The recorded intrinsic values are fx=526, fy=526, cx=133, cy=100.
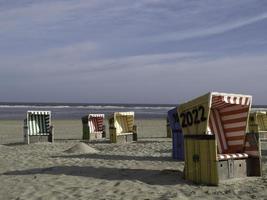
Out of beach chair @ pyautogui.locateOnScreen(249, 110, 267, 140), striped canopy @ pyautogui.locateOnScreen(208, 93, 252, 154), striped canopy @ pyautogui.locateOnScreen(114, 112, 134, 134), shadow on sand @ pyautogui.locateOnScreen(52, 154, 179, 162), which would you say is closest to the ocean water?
striped canopy @ pyautogui.locateOnScreen(114, 112, 134, 134)

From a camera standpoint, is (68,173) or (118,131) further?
(118,131)

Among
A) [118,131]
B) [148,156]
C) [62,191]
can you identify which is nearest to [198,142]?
[62,191]

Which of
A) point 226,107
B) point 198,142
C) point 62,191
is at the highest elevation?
point 226,107

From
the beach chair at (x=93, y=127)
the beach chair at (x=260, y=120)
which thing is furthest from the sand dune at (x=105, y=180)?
the beach chair at (x=93, y=127)

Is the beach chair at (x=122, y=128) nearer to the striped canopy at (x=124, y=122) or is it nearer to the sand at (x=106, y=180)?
the striped canopy at (x=124, y=122)

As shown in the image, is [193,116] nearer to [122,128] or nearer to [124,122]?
[122,128]

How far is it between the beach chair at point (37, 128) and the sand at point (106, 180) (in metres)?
5.73

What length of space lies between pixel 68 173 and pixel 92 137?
453 inches

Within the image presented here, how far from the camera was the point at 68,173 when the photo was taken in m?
10.9

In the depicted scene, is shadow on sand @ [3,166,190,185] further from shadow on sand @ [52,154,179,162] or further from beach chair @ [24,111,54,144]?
beach chair @ [24,111,54,144]

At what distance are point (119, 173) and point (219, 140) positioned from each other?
2.26m

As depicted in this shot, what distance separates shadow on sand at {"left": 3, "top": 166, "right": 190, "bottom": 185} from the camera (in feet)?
32.6

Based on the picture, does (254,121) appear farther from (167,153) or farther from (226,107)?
(226,107)

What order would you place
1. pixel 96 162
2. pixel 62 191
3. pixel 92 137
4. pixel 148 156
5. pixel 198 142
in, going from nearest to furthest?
1. pixel 62 191
2. pixel 198 142
3. pixel 96 162
4. pixel 148 156
5. pixel 92 137
